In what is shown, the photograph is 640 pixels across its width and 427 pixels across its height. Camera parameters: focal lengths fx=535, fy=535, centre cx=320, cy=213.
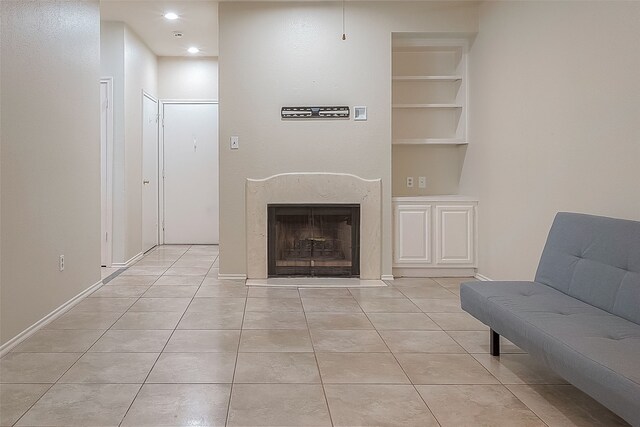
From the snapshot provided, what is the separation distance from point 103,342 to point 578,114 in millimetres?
3271

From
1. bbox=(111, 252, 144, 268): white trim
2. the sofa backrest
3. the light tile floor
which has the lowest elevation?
the light tile floor

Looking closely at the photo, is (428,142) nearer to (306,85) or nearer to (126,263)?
(306,85)

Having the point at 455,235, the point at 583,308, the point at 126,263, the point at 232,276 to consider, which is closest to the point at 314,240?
the point at 232,276

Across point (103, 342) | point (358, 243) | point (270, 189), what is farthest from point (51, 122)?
point (358, 243)

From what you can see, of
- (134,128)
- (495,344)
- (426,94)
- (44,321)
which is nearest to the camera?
(495,344)

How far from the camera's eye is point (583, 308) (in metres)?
2.60

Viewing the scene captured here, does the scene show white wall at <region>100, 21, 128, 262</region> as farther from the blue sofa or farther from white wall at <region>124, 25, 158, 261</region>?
the blue sofa

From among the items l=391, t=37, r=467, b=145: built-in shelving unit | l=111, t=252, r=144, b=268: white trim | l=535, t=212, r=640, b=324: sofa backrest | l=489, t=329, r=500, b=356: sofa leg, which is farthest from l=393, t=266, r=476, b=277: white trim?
l=111, t=252, r=144, b=268: white trim

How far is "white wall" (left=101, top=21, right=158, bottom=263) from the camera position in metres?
5.85

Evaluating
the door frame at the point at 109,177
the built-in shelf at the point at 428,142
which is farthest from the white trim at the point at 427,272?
the door frame at the point at 109,177

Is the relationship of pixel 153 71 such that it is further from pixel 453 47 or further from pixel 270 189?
pixel 453 47

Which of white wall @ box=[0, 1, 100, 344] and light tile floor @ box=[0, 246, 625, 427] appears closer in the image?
light tile floor @ box=[0, 246, 625, 427]

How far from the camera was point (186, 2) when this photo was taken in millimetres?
5148

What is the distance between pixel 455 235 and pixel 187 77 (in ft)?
15.2
